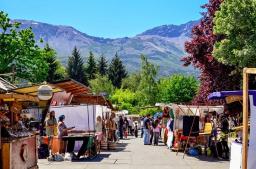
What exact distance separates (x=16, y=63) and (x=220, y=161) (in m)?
35.1

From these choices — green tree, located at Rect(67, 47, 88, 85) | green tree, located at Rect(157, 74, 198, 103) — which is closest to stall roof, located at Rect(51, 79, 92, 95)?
green tree, located at Rect(157, 74, 198, 103)

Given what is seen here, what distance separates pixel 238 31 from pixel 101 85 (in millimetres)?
71181

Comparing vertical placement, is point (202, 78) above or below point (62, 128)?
above

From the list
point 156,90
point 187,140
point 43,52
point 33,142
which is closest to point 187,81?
point 156,90

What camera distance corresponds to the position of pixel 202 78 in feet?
118

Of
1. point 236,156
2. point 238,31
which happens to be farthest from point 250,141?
point 238,31

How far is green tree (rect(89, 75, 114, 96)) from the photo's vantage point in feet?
315

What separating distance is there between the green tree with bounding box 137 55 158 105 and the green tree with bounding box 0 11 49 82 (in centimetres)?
3875

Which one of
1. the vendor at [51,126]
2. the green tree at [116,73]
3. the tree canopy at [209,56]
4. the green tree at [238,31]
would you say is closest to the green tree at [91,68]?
the green tree at [116,73]

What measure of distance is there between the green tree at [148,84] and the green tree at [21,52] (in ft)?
127

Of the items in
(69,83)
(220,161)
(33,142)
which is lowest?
(220,161)

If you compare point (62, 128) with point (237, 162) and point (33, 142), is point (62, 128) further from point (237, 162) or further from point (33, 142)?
point (237, 162)

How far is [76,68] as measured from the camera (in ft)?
351

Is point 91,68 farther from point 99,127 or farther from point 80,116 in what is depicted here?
point 80,116
